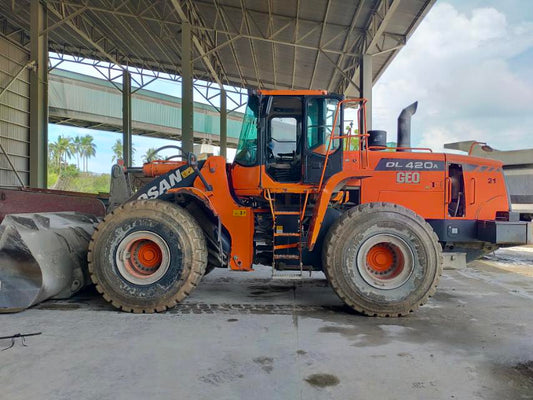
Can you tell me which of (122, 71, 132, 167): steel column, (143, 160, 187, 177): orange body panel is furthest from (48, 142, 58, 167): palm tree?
(143, 160, 187, 177): orange body panel

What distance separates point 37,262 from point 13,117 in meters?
15.2

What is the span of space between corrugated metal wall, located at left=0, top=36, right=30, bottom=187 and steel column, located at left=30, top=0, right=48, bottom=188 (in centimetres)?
440

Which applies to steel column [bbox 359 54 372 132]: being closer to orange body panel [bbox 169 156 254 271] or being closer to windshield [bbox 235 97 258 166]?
windshield [bbox 235 97 258 166]

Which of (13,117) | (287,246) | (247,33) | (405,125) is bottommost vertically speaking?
(287,246)

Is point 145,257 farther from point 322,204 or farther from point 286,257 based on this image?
point 322,204

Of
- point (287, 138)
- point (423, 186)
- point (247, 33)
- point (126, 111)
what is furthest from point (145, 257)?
point (126, 111)

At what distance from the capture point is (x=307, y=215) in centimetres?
540

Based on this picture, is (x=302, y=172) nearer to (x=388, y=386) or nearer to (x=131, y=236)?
(x=131, y=236)

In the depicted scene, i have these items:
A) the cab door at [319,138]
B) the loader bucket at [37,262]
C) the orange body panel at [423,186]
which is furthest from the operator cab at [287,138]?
the loader bucket at [37,262]

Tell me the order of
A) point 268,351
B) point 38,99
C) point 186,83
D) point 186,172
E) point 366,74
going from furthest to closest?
1. point 186,83
2. point 366,74
3. point 38,99
4. point 186,172
5. point 268,351

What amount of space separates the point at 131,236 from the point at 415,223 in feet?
11.3

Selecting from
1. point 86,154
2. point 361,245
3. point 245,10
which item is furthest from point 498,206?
point 86,154

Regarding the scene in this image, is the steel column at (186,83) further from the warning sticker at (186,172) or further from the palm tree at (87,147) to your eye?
the palm tree at (87,147)

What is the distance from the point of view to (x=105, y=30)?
17.8 metres
